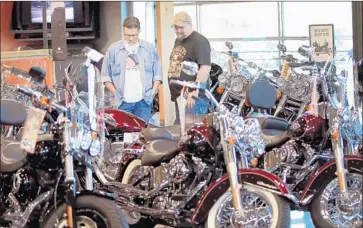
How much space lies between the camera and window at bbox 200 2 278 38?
883cm

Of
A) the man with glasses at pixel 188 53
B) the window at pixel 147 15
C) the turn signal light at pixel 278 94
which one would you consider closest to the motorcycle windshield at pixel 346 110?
the man with glasses at pixel 188 53

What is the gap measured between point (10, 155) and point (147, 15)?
443 cm

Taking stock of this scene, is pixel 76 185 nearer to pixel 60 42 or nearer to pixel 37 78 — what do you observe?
pixel 37 78

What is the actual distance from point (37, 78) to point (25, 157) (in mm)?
421

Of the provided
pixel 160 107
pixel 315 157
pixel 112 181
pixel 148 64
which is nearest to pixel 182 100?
pixel 112 181

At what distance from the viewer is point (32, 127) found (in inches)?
137

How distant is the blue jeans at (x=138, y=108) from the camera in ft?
19.0

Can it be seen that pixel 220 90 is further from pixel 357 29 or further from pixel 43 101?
pixel 43 101

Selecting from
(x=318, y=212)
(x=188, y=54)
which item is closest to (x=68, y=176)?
(x=318, y=212)

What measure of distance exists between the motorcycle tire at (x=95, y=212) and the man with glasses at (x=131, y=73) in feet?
7.00

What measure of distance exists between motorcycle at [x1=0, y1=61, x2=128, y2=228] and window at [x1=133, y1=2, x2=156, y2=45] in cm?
397

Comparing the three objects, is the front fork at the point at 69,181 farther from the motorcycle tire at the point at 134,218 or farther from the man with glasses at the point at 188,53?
the man with glasses at the point at 188,53

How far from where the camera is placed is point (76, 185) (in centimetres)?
378

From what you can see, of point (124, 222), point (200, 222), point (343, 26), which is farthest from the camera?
point (343, 26)
